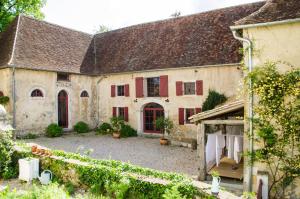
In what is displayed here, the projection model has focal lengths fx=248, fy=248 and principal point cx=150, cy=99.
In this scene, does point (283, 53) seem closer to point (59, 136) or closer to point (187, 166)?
point (187, 166)

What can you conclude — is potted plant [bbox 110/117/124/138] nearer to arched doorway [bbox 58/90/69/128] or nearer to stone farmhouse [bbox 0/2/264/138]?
stone farmhouse [bbox 0/2/264/138]

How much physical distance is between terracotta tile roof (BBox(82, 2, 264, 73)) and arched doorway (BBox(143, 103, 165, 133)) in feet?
9.06

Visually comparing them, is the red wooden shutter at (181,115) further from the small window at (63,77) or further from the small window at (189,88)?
the small window at (63,77)

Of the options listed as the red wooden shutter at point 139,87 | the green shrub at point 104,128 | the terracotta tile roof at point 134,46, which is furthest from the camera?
the green shrub at point 104,128

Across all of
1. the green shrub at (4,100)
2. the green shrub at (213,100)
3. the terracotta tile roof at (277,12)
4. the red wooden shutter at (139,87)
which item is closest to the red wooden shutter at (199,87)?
the green shrub at (213,100)

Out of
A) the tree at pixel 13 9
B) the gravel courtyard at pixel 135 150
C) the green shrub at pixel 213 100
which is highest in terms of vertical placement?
the tree at pixel 13 9

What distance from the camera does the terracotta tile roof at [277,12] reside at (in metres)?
7.23

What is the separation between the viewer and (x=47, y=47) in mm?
18125

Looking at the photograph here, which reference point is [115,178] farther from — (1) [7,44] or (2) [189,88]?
(1) [7,44]

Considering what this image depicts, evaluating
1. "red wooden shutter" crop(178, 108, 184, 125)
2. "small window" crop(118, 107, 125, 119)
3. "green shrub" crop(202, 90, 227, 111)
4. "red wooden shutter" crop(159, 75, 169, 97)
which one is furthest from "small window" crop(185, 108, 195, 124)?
"small window" crop(118, 107, 125, 119)

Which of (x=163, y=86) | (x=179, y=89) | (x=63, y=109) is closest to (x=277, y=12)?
(x=179, y=89)

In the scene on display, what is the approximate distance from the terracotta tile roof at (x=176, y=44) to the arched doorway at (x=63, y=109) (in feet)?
9.11

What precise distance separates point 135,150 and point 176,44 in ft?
26.1

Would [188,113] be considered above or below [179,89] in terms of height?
below
